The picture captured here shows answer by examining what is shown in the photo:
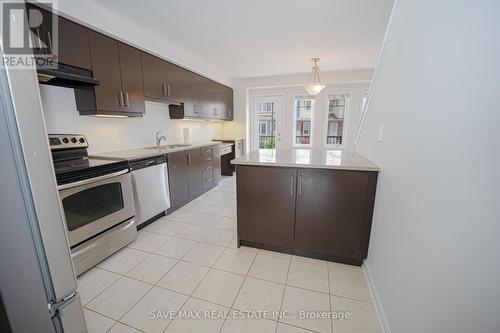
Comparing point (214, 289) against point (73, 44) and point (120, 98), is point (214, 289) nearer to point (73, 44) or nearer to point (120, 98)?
point (120, 98)

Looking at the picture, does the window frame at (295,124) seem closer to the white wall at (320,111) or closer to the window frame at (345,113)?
the white wall at (320,111)

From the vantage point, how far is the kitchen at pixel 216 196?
571mm

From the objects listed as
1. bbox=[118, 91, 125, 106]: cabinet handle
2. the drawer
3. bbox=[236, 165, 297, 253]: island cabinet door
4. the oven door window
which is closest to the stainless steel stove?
the oven door window

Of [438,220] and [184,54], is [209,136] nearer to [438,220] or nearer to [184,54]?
[184,54]

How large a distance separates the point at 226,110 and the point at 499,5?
16.3 feet

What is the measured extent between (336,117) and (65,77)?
16.9ft

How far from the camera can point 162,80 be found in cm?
312

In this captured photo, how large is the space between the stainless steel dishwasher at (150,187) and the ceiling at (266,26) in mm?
1682

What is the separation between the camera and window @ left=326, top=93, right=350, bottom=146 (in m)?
5.18

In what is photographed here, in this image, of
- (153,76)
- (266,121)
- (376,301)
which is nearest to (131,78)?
(153,76)

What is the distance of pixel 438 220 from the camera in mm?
910

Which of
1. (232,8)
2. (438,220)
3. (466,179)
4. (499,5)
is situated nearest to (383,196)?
(438,220)

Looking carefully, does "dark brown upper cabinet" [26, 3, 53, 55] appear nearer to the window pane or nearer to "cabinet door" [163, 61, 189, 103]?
"cabinet door" [163, 61, 189, 103]

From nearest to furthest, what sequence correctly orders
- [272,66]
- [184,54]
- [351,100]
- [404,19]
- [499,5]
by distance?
1. [499,5]
2. [404,19]
3. [184,54]
4. [272,66]
5. [351,100]
